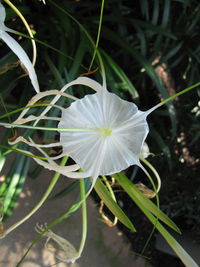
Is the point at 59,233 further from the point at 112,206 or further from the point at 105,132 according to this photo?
the point at 105,132

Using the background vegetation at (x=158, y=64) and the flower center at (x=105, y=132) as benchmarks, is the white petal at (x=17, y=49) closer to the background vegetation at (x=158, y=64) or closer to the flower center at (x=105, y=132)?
the flower center at (x=105, y=132)

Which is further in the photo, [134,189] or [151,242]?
→ [151,242]

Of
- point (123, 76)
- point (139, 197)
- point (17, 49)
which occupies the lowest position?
point (139, 197)

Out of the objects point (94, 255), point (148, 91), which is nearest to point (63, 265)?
point (94, 255)

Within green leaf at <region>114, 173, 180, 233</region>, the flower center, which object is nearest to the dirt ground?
green leaf at <region>114, 173, 180, 233</region>

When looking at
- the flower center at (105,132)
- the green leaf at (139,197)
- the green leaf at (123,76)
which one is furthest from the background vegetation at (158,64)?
the flower center at (105,132)

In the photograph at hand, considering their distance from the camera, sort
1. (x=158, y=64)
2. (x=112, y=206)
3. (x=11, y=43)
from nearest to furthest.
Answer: (x=11, y=43)
(x=112, y=206)
(x=158, y=64)

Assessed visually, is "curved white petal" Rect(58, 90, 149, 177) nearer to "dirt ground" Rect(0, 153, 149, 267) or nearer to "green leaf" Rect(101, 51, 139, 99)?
"green leaf" Rect(101, 51, 139, 99)

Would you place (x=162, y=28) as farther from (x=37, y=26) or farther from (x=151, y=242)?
(x=151, y=242)

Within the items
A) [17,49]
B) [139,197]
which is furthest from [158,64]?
[17,49]
